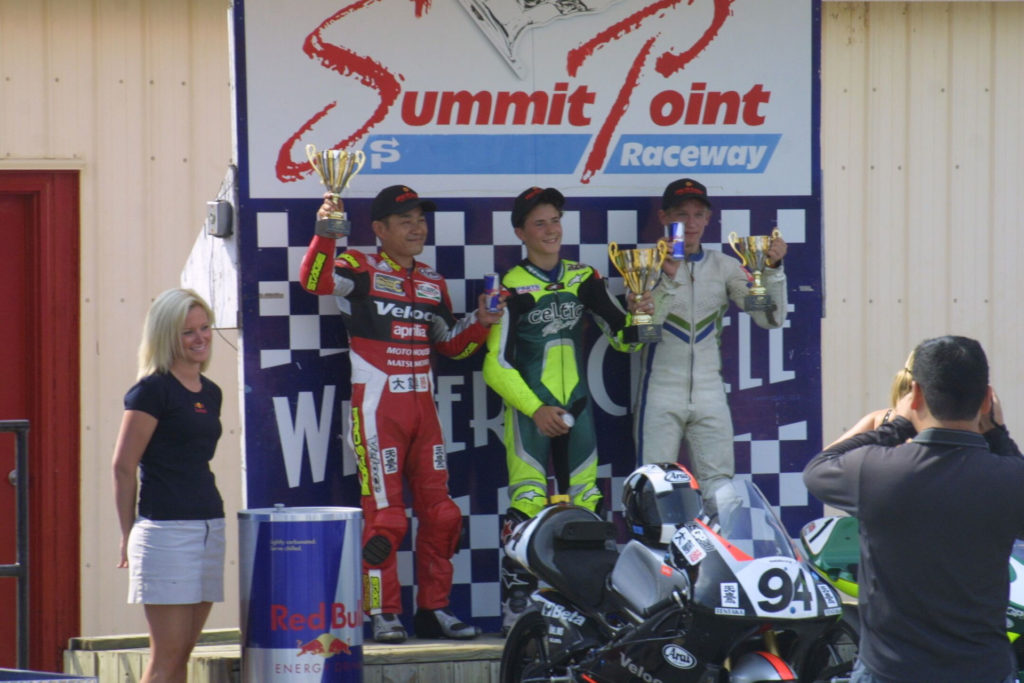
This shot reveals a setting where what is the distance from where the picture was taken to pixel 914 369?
10.6ft

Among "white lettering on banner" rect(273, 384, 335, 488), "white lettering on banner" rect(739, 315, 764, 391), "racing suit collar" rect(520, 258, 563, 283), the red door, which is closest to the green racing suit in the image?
"racing suit collar" rect(520, 258, 563, 283)

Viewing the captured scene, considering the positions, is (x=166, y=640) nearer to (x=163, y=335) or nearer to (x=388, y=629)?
(x=163, y=335)

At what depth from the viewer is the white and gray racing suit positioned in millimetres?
6000

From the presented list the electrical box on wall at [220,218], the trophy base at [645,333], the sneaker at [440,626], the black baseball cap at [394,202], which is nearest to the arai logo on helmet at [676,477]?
the trophy base at [645,333]

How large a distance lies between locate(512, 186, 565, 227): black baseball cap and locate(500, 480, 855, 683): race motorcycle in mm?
1451

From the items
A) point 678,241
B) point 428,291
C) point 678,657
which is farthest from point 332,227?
point 678,657

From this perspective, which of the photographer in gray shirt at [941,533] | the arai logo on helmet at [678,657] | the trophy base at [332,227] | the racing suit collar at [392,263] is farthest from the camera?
the racing suit collar at [392,263]

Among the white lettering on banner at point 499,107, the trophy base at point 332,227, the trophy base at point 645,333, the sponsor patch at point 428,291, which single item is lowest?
the trophy base at point 645,333

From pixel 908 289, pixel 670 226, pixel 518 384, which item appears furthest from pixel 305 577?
pixel 908 289

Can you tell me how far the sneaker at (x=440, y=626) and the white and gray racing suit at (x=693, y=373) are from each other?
1.03 m

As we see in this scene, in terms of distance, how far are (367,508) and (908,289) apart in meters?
3.97

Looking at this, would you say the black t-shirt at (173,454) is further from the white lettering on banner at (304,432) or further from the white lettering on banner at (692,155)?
the white lettering on banner at (692,155)

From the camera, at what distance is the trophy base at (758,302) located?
232 inches

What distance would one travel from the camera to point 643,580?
459cm
